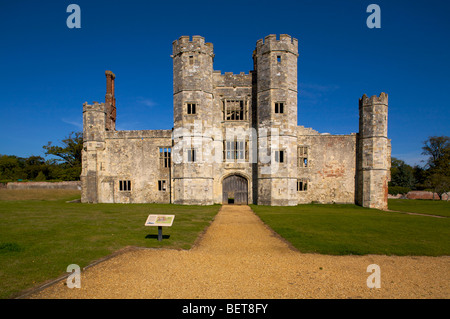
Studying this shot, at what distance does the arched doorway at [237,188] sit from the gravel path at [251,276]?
51.2 feet

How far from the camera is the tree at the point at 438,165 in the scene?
38028 millimetres

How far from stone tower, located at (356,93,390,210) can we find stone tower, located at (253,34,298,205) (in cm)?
630

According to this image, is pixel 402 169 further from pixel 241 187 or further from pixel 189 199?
pixel 189 199

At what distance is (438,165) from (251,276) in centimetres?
5836

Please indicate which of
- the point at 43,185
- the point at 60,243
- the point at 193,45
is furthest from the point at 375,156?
the point at 43,185

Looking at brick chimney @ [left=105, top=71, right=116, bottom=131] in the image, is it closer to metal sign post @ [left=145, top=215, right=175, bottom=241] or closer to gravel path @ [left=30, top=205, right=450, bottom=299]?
metal sign post @ [left=145, top=215, right=175, bottom=241]

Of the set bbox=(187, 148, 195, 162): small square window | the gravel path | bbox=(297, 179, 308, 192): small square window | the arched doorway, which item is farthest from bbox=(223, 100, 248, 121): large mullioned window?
the gravel path

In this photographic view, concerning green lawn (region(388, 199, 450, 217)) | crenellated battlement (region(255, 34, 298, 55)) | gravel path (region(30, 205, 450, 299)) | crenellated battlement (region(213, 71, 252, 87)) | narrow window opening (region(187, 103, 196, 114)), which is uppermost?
crenellated battlement (region(255, 34, 298, 55))

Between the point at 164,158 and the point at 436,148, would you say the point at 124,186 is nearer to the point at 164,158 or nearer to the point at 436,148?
the point at 164,158

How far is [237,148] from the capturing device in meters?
24.6

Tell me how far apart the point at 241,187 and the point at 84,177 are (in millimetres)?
14627

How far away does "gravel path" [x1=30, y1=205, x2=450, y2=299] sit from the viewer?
535 centimetres

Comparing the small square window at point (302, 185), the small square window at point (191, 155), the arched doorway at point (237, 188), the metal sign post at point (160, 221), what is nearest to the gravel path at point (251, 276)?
the metal sign post at point (160, 221)

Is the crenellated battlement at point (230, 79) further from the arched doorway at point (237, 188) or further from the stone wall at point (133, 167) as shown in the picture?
the arched doorway at point (237, 188)
